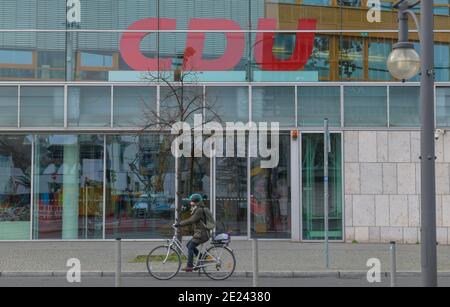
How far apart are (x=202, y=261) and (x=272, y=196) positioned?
274 inches

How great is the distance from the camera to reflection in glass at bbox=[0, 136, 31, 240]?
798 inches

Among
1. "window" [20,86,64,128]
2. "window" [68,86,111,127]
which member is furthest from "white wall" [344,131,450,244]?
"window" [20,86,64,128]

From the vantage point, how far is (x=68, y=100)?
2017 centimetres

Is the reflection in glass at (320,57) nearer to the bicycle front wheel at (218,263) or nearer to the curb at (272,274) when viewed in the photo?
the curb at (272,274)

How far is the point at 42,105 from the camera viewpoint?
20203 mm

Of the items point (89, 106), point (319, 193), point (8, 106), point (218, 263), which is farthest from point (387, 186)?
point (8, 106)

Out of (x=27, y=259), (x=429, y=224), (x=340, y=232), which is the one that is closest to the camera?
(x=429, y=224)

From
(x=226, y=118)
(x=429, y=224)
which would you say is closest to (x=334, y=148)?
(x=226, y=118)

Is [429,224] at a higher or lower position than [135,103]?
lower

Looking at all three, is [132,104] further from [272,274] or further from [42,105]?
[272,274]

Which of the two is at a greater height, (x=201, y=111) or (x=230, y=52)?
(x=230, y=52)

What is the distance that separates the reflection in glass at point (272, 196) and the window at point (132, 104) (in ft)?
12.0

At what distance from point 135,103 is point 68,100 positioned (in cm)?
204
